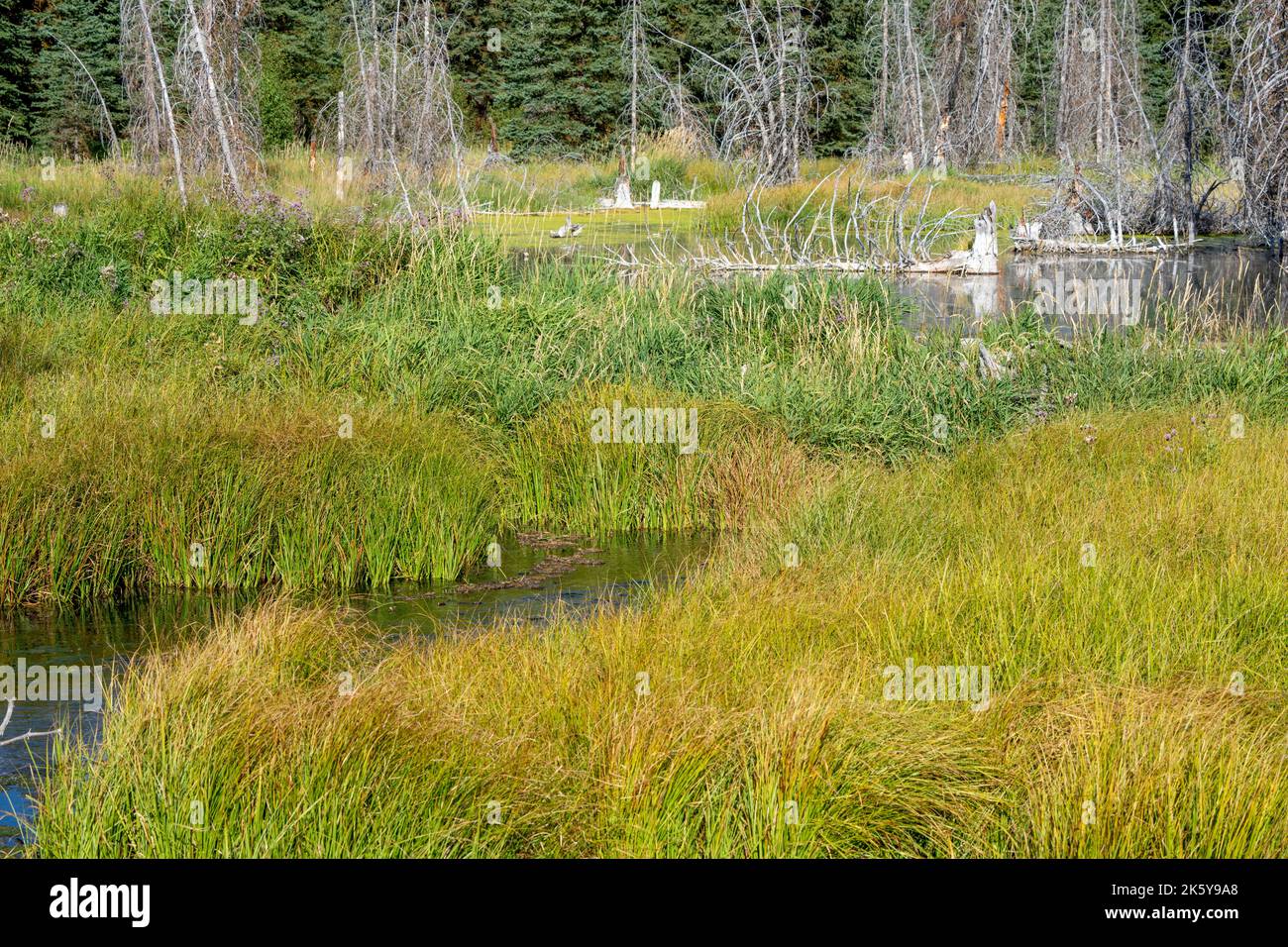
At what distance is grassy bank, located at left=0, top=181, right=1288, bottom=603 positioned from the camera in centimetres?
793

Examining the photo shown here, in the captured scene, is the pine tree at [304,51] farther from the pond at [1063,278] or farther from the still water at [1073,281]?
the still water at [1073,281]

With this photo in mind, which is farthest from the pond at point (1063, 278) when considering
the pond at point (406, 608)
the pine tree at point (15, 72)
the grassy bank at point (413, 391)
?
the pine tree at point (15, 72)

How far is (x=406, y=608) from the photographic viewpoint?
769 cm

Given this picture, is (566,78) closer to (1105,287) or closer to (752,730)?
(1105,287)

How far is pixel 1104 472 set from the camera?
8508 mm

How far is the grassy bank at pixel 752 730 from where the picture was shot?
4.26 m

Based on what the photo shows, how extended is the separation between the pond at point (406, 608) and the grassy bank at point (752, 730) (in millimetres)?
587

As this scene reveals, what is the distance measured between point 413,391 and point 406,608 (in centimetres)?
259

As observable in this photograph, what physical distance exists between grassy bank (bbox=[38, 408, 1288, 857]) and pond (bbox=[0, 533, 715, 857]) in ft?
1.93

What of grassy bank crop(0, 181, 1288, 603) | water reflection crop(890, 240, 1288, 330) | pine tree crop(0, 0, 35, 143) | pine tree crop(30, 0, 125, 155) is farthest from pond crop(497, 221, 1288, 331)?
Result: pine tree crop(0, 0, 35, 143)

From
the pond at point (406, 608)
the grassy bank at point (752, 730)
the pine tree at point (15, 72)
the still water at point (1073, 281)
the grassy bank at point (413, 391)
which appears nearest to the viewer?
the grassy bank at point (752, 730)

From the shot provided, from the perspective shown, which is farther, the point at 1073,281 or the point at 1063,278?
the point at 1063,278

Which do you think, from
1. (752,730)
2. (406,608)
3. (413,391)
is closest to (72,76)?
(413,391)
